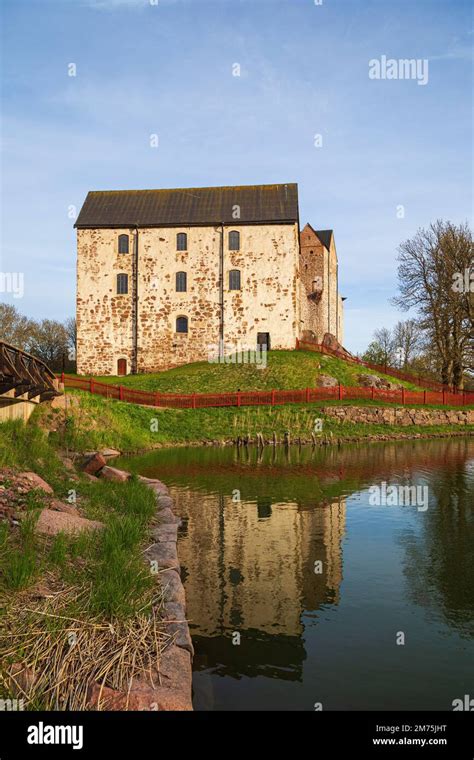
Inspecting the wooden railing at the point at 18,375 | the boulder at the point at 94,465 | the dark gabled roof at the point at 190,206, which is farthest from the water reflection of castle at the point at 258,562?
the dark gabled roof at the point at 190,206

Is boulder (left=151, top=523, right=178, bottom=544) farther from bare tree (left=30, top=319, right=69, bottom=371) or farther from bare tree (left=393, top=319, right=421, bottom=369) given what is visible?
bare tree (left=393, top=319, right=421, bottom=369)

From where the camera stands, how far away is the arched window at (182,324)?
146 feet

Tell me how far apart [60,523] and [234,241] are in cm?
3810

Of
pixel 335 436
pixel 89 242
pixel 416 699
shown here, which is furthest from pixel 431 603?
A: pixel 89 242

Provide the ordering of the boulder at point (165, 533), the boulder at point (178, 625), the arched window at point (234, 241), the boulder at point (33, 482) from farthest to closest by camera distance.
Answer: the arched window at point (234, 241), the boulder at point (33, 482), the boulder at point (165, 533), the boulder at point (178, 625)

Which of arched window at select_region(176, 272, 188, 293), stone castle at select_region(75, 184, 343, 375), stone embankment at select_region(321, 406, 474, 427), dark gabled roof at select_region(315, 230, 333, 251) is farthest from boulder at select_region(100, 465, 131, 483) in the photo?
dark gabled roof at select_region(315, 230, 333, 251)

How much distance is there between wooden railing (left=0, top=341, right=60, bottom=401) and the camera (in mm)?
14062

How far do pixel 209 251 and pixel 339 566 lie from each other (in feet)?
124

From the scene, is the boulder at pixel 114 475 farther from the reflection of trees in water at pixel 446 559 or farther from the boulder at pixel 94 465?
the reflection of trees in water at pixel 446 559

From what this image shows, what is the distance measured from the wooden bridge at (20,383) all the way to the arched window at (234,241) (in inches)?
986

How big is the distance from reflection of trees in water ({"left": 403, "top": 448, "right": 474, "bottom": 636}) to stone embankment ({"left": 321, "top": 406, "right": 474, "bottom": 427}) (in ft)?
52.2

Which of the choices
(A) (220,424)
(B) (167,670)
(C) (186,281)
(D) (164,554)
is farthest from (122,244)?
(B) (167,670)

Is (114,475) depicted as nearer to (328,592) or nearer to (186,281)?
(328,592)

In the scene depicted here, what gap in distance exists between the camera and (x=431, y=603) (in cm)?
768
